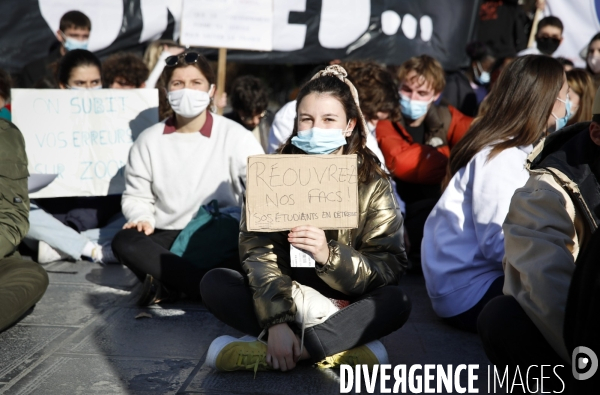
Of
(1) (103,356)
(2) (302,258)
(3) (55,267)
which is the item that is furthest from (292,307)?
(3) (55,267)

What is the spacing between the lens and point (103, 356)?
3564mm

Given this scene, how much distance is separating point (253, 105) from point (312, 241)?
3.45 meters

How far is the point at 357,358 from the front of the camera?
338cm

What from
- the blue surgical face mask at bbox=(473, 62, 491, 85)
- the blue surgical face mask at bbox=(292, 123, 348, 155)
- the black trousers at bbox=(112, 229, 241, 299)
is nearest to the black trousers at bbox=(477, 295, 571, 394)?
the blue surgical face mask at bbox=(292, 123, 348, 155)

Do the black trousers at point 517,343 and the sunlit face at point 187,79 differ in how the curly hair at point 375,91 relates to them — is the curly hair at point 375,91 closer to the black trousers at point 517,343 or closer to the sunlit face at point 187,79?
the sunlit face at point 187,79

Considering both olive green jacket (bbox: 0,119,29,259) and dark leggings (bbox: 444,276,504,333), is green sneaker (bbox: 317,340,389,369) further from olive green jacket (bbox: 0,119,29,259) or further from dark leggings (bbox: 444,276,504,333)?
olive green jacket (bbox: 0,119,29,259)

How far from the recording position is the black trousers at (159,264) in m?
4.37

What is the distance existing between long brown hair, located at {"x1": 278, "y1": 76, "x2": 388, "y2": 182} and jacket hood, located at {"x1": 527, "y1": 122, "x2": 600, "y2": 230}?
3.04 feet

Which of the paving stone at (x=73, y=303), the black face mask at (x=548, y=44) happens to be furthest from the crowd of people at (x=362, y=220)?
the black face mask at (x=548, y=44)

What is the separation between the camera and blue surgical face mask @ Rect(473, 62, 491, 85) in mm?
7910

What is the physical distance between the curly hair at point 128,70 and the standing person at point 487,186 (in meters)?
3.34

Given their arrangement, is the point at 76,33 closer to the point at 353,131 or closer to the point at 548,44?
the point at 353,131

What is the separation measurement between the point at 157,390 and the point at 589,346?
1.85 meters

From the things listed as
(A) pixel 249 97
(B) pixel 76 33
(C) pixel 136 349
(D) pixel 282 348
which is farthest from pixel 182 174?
(B) pixel 76 33
